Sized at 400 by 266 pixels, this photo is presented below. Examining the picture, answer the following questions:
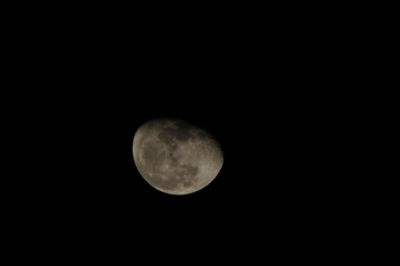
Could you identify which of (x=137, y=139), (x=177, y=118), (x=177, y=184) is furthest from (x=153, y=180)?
(x=177, y=118)

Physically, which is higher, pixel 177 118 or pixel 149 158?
pixel 177 118

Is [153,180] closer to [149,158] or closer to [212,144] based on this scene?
[149,158]

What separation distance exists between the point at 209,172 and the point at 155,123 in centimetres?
107

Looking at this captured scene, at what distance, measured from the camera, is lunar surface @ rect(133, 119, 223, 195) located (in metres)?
4.36

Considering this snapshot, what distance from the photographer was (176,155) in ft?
14.2

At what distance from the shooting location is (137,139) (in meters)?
4.75

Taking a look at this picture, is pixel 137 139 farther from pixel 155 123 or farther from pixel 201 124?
pixel 201 124

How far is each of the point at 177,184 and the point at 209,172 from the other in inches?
19.9

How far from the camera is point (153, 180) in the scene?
4.68 m

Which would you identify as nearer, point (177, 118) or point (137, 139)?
point (177, 118)

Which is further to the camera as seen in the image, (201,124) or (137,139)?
(137,139)

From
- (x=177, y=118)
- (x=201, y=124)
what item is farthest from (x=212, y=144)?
(x=177, y=118)

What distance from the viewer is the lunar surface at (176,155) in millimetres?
4359

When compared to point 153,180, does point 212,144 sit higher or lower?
higher
